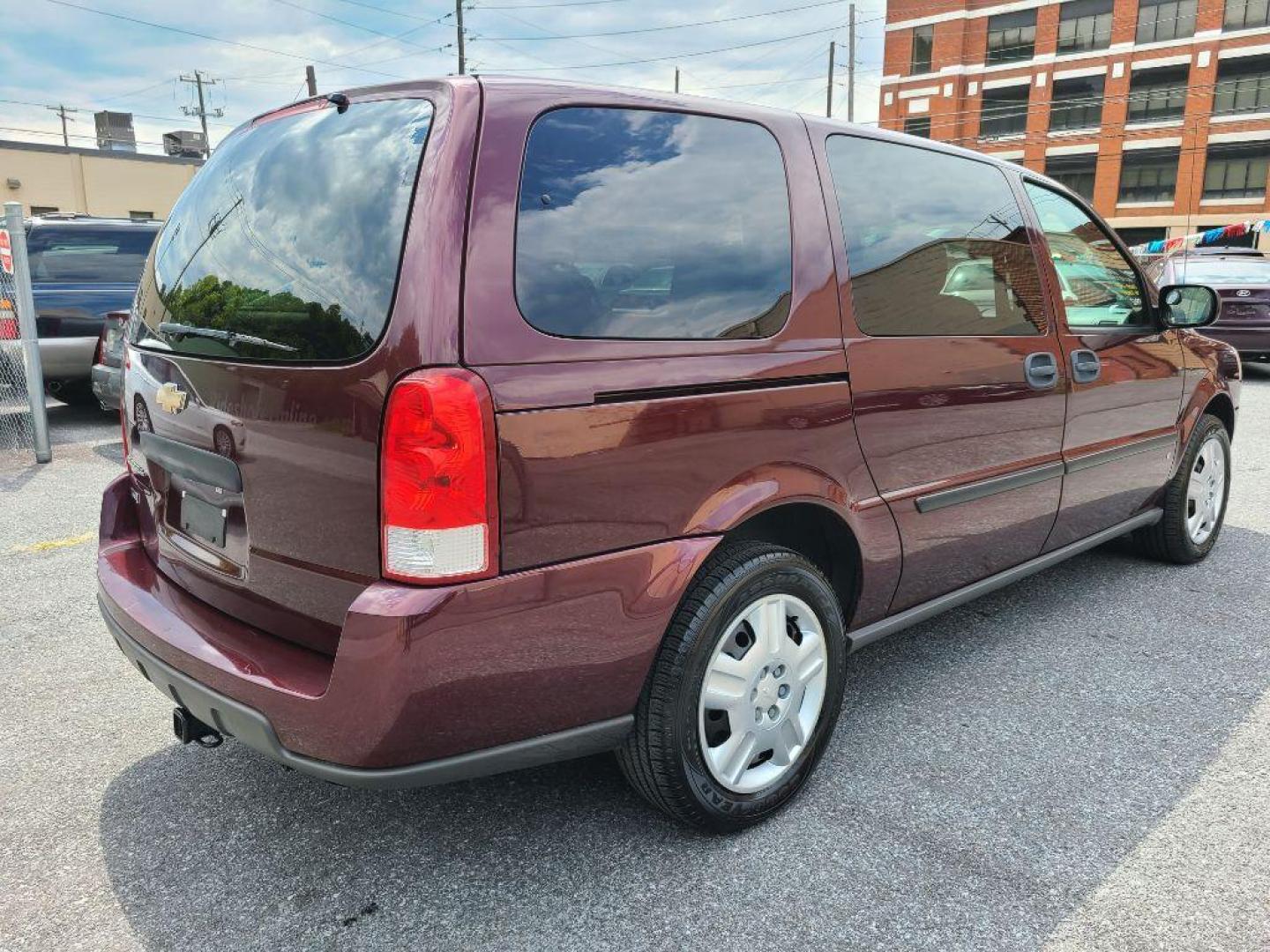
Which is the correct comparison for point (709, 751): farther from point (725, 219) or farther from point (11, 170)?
point (11, 170)

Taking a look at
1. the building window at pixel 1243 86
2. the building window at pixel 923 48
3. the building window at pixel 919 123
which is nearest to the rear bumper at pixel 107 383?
the building window at pixel 1243 86

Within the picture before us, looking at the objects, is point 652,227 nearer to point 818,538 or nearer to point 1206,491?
point 818,538

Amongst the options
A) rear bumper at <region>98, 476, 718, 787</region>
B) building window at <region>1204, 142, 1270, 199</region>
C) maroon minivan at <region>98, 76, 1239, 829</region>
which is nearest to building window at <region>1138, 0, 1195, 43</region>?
building window at <region>1204, 142, 1270, 199</region>

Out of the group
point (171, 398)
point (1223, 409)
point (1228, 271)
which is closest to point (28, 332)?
point (171, 398)

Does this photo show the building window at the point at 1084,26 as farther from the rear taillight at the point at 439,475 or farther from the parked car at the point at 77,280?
the rear taillight at the point at 439,475

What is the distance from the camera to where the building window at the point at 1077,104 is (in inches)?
1714

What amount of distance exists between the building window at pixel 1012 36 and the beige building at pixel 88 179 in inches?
1461

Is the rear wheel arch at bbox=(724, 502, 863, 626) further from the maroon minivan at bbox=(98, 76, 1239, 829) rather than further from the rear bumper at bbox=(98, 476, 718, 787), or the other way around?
the rear bumper at bbox=(98, 476, 718, 787)

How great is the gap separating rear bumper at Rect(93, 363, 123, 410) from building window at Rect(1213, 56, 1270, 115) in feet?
151

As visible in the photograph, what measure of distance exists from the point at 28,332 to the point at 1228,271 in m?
13.1

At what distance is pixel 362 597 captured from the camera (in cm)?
181

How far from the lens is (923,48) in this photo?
4803 cm

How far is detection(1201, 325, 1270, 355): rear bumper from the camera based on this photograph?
11273 mm

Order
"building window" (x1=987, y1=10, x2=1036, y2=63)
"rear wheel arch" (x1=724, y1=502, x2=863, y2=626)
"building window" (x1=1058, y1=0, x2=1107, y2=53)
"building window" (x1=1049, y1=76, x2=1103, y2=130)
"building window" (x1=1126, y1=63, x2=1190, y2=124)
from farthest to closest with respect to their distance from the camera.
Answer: "building window" (x1=987, y1=10, x2=1036, y2=63), "building window" (x1=1049, y1=76, x2=1103, y2=130), "building window" (x1=1058, y1=0, x2=1107, y2=53), "building window" (x1=1126, y1=63, x2=1190, y2=124), "rear wheel arch" (x1=724, y1=502, x2=863, y2=626)
